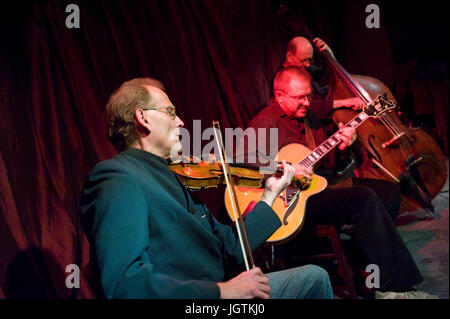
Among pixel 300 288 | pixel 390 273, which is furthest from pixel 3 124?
pixel 390 273

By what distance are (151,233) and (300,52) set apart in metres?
2.26

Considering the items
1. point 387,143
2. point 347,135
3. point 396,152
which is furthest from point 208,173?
point 396,152

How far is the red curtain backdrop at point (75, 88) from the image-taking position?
6.70ft

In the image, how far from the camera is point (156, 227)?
4.34ft

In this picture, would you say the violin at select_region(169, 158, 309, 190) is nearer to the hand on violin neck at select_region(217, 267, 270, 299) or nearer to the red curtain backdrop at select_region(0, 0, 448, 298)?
the hand on violin neck at select_region(217, 267, 270, 299)

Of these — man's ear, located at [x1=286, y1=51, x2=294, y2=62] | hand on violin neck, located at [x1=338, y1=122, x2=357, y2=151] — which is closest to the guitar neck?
hand on violin neck, located at [x1=338, y1=122, x2=357, y2=151]

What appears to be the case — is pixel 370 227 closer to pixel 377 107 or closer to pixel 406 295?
pixel 406 295

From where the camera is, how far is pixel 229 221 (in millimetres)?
2443

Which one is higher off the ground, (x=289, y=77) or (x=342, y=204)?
(x=289, y=77)

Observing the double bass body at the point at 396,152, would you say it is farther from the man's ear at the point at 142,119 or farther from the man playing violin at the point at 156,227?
the man's ear at the point at 142,119

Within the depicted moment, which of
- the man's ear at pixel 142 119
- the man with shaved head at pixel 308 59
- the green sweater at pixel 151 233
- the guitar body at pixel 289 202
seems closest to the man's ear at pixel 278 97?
the man with shaved head at pixel 308 59

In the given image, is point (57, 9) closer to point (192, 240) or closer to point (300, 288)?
point (192, 240)

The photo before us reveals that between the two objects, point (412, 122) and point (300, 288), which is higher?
point (412, 122)

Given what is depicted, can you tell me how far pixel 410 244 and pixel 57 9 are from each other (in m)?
3.20
